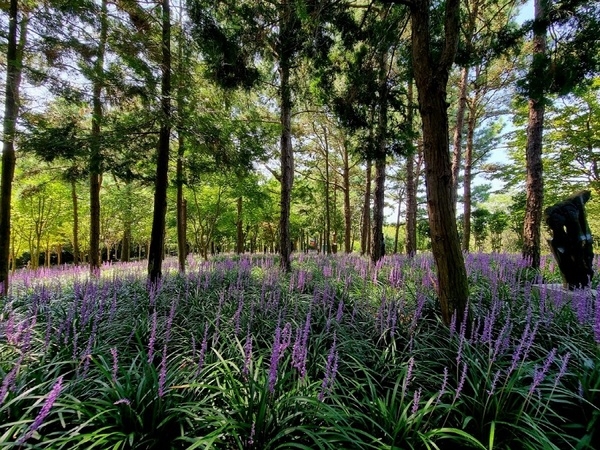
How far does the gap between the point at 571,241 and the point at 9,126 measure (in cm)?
1013

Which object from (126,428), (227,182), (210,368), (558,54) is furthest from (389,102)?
(227,182)

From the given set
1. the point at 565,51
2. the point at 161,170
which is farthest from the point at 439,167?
the point at 161,170

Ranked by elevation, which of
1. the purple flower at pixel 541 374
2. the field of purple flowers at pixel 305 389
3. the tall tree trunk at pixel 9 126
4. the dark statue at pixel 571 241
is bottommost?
the field of purple flowers at pixel 305 389

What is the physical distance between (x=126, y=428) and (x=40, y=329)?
2.73 m

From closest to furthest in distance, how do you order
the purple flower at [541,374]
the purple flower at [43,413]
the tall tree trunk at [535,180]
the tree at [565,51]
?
the purple flower at [43,413] < the purple flower at [541,374] < the tree at [565,51] < the tall tree trunk at [535,180]

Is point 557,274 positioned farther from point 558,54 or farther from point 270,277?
point 270,277

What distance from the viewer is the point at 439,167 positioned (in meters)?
3.42

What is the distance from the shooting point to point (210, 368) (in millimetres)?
2699

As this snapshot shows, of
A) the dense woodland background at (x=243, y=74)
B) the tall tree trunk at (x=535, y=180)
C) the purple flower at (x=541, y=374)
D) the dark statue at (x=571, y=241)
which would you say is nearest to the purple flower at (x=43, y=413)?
the purple flower at (x=541, y=374)

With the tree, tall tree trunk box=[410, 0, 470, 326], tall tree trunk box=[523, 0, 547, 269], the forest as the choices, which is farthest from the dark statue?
tall tree trunk box=[410, 0, 470, 326]

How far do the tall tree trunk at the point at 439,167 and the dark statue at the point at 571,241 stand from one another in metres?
3.27

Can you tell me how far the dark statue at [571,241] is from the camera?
5242 millimetres

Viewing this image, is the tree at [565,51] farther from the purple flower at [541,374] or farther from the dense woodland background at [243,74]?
the purple flower at [541,374]

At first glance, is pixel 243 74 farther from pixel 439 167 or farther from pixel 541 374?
pixel 541 374
